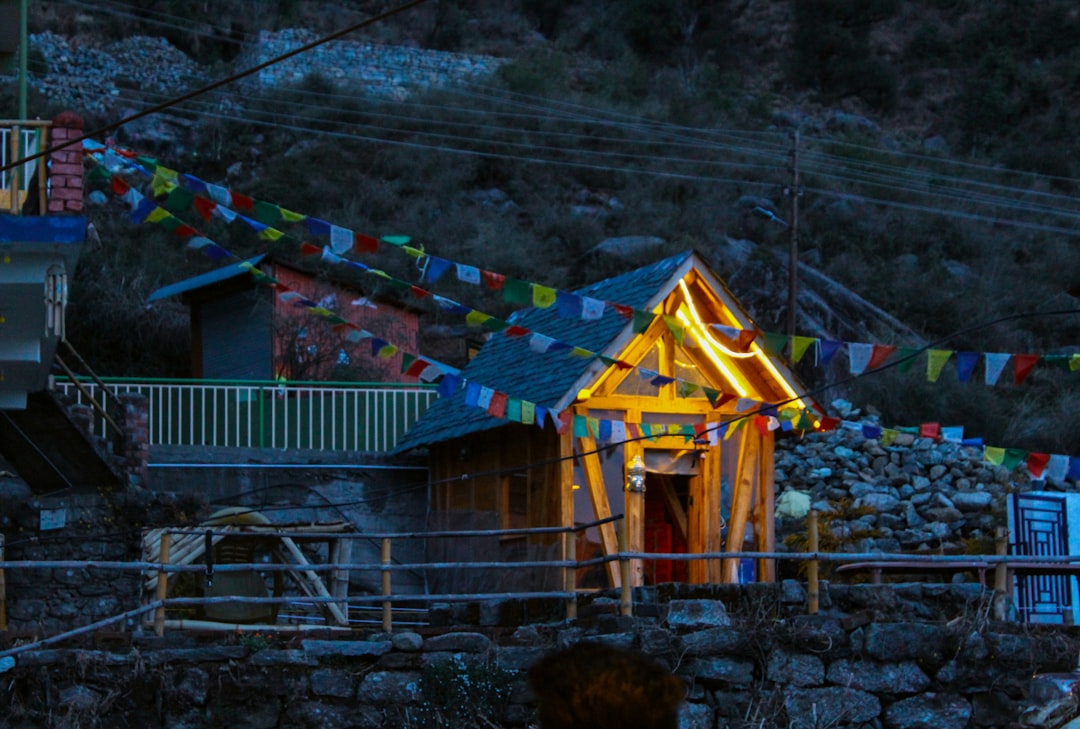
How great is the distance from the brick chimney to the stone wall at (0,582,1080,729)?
362 cm

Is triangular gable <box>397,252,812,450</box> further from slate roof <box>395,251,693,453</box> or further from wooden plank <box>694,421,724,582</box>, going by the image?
wooden plank <box>694,421,724,582</box>

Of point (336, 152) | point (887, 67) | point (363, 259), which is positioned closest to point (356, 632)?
point (363, 259)

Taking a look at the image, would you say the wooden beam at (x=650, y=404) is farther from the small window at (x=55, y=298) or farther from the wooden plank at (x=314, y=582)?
the small window at (x=55, y=298)

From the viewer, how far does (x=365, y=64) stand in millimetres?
48312

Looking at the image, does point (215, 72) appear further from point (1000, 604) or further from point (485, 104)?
point (1000, 604)

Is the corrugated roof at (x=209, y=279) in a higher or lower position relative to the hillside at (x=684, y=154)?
lower

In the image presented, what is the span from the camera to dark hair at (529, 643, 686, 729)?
4.31 metres

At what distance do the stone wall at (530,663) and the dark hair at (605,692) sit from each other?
7161 millimetres

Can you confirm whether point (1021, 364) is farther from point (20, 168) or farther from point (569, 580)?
point (20, 168)

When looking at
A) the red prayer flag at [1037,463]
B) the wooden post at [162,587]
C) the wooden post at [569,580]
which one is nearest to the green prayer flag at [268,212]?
the wooden post at [162,587]

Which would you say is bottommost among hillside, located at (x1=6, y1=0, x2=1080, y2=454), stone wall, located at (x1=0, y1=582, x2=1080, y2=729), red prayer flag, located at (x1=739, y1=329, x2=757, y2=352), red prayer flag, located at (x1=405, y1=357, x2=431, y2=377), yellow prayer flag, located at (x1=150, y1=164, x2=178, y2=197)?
stone wall, located at (x1=0, y1=582, x2=1080, y2=729)

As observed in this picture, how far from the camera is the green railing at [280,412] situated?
66.8 ft

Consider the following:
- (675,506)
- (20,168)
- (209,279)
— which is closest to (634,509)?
(675,506)

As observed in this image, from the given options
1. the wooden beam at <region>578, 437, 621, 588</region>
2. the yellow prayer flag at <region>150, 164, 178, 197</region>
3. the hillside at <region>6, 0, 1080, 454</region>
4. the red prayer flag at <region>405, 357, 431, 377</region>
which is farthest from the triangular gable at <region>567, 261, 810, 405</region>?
the hillside at <region>6, 0, 1080, 454</region>
